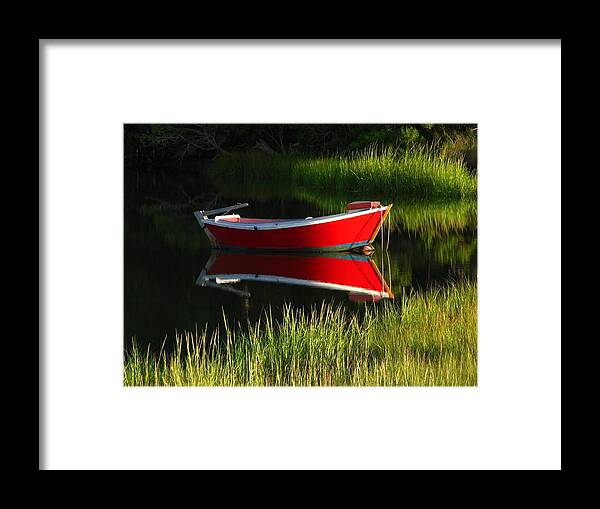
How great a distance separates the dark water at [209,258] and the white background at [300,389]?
0.60m

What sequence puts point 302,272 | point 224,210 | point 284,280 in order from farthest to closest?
point 302,272
point 284,280
point 224,210

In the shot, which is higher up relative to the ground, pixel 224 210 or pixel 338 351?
pixel 224 210

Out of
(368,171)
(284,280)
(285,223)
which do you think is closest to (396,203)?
(368,171)

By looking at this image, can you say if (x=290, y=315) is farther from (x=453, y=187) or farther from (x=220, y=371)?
(x=453, y=187)

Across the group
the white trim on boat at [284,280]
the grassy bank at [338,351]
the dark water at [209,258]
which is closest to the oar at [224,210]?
the dark water at [209,258]

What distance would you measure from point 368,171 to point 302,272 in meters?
1.08

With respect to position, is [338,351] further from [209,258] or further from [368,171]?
[368,171]

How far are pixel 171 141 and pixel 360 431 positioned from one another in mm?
2950

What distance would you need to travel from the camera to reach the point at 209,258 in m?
8.12

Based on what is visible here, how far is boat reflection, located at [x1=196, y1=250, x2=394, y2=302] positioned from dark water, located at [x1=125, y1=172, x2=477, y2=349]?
4 centimetres

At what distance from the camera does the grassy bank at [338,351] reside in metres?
6.05

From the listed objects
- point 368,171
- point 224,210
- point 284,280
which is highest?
point 368,171
